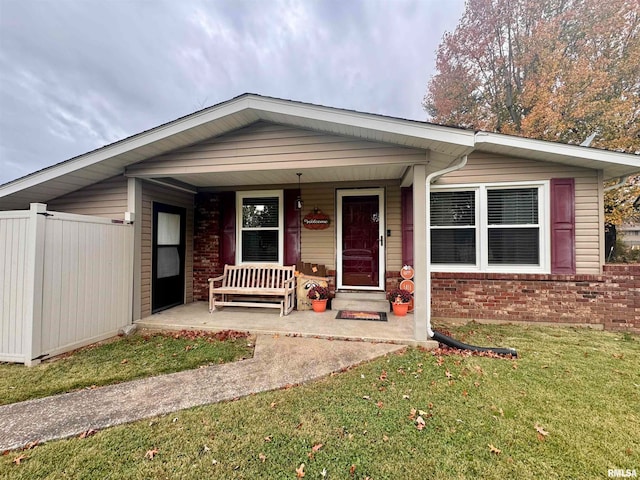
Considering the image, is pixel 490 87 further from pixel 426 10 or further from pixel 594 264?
pixel 594 264

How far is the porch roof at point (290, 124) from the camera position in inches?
135

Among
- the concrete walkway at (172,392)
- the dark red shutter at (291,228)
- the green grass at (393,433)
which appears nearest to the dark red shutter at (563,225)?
the green grass at (393,433)

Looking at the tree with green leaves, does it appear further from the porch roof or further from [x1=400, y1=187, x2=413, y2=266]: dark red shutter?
[x1=400, y1=187, x2=413, y2=266]: dark red shutter

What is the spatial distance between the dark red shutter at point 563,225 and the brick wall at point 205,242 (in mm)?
6581

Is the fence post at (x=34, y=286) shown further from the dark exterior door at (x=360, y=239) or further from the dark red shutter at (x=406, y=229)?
the dark red shutter at (x=406, y=229)

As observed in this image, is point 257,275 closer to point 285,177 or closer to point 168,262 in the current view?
point 168,262

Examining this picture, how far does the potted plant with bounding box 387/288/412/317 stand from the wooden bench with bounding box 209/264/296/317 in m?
1.91

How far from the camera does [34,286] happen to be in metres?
3.30

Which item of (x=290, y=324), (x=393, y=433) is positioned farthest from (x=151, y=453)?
(x=290, y=324)

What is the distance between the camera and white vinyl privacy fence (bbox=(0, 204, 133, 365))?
3.34 m

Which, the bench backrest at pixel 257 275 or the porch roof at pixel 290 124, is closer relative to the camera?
the porch roof at pixel 290 124

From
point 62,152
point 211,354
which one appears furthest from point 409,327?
point 62,152

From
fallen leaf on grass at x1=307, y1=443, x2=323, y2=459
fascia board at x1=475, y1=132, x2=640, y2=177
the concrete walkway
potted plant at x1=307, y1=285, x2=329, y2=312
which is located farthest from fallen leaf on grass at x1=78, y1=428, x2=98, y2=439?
fascia board at x1=475, y1=132, x2=640, y2=177

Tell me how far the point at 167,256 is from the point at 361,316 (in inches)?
157
